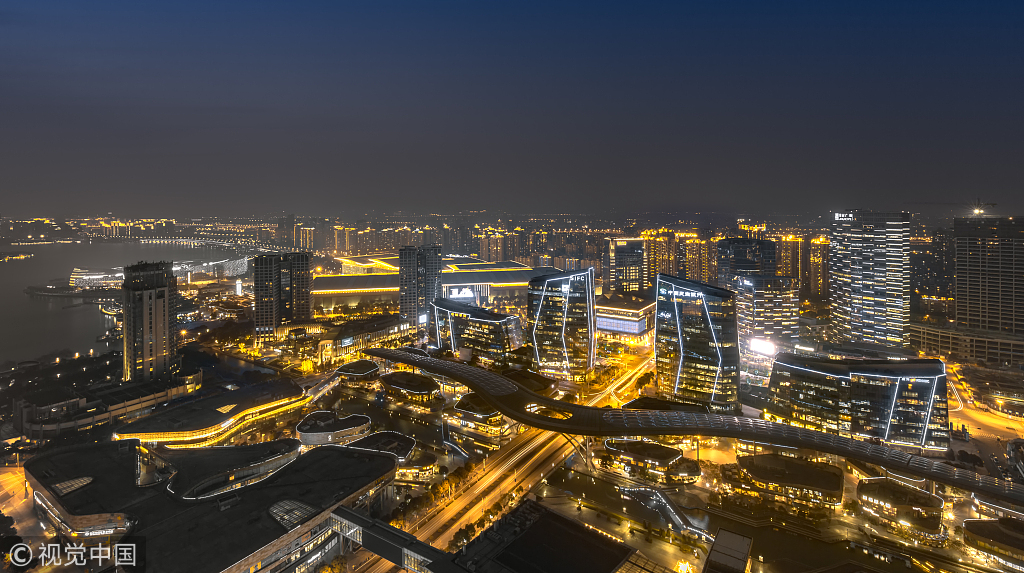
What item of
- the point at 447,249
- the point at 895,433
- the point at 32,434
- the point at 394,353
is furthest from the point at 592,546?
the point at 447,249

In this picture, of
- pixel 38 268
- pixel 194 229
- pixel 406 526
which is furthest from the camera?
pixel 194 229

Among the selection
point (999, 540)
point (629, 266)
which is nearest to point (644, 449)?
point (999, 540)

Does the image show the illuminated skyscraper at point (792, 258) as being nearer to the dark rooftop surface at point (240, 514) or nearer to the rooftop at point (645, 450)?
the rooftop at point (645, 450)

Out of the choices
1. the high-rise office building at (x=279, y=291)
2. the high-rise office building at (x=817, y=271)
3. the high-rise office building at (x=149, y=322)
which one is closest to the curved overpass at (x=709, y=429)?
the high-rise office building at (x=149, y=322)

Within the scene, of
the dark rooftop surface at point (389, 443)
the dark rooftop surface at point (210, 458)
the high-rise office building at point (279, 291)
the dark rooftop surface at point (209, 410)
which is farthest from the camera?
the high-rise office building at point (279, 291)

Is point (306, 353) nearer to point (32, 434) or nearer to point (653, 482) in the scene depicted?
point (32, 434)

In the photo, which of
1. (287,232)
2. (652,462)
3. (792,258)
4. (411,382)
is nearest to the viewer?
(652,462)

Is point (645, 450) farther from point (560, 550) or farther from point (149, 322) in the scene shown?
point (149, 322)
